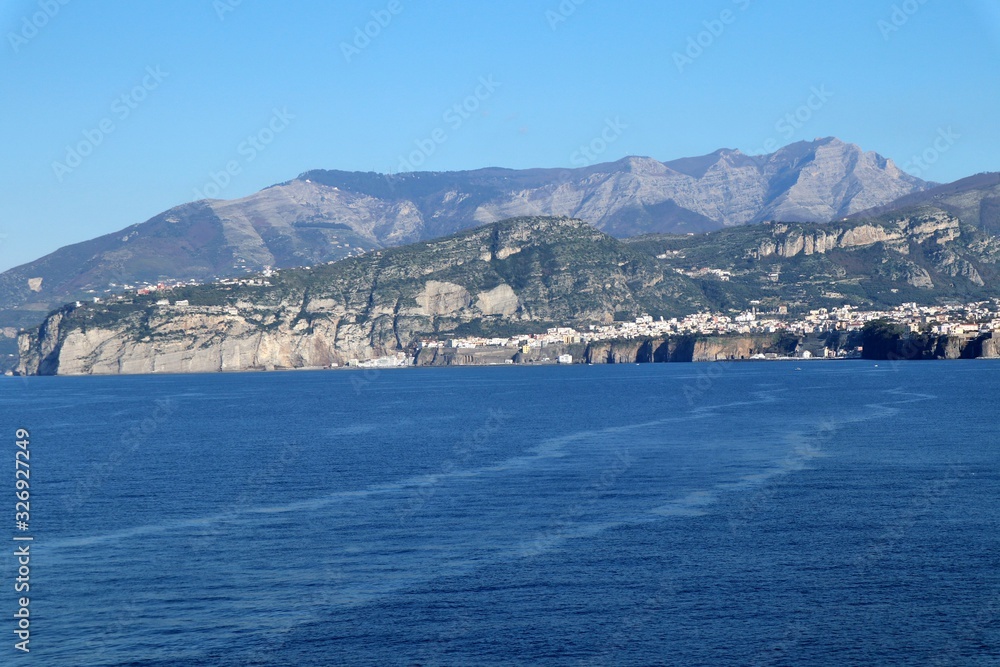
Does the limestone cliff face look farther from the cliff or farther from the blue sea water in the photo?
the blue sea water

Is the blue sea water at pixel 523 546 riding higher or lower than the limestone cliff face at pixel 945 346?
lower

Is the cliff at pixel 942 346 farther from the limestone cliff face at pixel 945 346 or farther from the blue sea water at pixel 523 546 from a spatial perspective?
the blue sea water at pixel 523 546

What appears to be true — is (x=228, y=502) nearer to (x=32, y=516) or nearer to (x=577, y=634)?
(x=32, y=516)

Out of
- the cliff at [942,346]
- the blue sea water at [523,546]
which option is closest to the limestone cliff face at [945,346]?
Answer: the cliff at [942,346]

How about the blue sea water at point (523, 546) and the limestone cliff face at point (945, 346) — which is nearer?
the blue sea water at point (523, 546)

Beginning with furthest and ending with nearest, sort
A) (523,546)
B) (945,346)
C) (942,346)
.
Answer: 1. (942,346)
2. (945,346)
3. (523,546)

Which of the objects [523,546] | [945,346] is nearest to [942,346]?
[945,346]

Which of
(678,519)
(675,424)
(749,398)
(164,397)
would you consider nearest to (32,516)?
(678,519)

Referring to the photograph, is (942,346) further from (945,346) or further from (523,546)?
(523,546)

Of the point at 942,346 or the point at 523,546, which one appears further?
the point at 942,346
